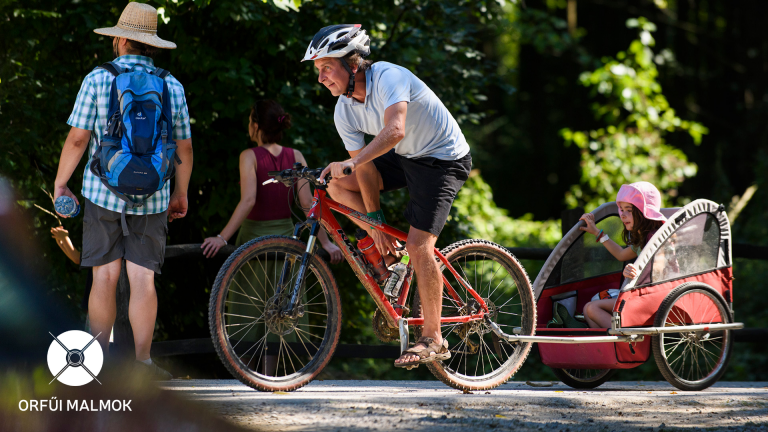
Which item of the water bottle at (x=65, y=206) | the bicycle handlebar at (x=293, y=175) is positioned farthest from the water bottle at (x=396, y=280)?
the water bottle at (x=65, y=206)

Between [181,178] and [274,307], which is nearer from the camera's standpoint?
[274,307]

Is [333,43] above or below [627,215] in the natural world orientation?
above

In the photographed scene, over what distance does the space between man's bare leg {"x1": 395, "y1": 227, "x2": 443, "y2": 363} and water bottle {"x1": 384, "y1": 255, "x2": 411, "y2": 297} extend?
15cm

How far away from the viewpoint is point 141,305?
3955 mm

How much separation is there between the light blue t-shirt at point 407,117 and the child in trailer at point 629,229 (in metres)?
1.26

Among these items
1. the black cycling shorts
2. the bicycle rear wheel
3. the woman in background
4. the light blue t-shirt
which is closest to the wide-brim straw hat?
the light blue t-shirt

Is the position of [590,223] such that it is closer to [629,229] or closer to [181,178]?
[629,229]

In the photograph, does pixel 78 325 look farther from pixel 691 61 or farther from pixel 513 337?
pixel 691 61

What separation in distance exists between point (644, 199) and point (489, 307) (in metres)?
1.16

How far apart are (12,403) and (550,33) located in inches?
392

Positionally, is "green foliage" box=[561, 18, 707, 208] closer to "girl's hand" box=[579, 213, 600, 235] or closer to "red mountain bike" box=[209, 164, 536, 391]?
"girl's hand" box=[579, 213, 600, 235]

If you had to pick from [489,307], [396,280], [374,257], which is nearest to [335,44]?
[374,257]

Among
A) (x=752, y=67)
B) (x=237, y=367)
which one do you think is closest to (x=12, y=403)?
(x=237, y=367)

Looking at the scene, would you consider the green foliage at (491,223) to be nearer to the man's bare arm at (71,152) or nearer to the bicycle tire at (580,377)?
the bicycle tire at (580,377)
